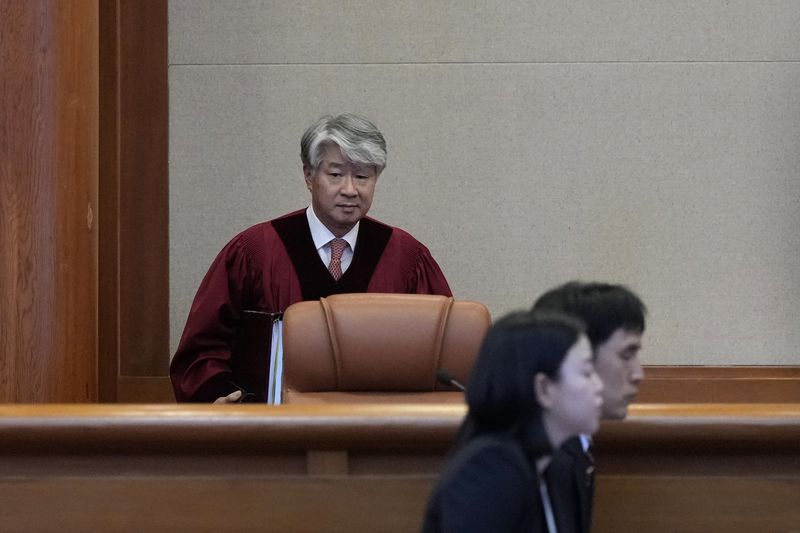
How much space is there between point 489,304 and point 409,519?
291 cm

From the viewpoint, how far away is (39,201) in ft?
12.3

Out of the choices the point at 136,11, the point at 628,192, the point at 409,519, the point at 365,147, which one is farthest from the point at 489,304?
the point at 409,519

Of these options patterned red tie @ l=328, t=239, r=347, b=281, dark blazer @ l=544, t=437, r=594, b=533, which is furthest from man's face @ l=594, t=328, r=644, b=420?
patterned red tie @ l=328, t=239, r=347, b=281

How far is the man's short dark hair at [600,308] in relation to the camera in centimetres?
210

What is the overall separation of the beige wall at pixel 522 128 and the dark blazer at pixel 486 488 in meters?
3.45

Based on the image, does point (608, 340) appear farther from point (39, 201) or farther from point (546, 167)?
point (546, 167)

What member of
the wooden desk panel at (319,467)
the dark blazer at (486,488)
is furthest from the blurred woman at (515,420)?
the wooden desk panel at (319,467)

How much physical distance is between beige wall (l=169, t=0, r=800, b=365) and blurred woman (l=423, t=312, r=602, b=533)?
339 centimetres

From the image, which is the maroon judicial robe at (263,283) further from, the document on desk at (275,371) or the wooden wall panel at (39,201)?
the wooden wall panel at (39,201)

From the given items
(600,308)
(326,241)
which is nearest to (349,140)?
(326,241)

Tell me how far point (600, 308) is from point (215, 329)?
1948mm

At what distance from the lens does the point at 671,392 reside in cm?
504

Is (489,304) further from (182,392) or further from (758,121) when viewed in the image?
(182,392)

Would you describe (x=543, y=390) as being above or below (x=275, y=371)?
above
